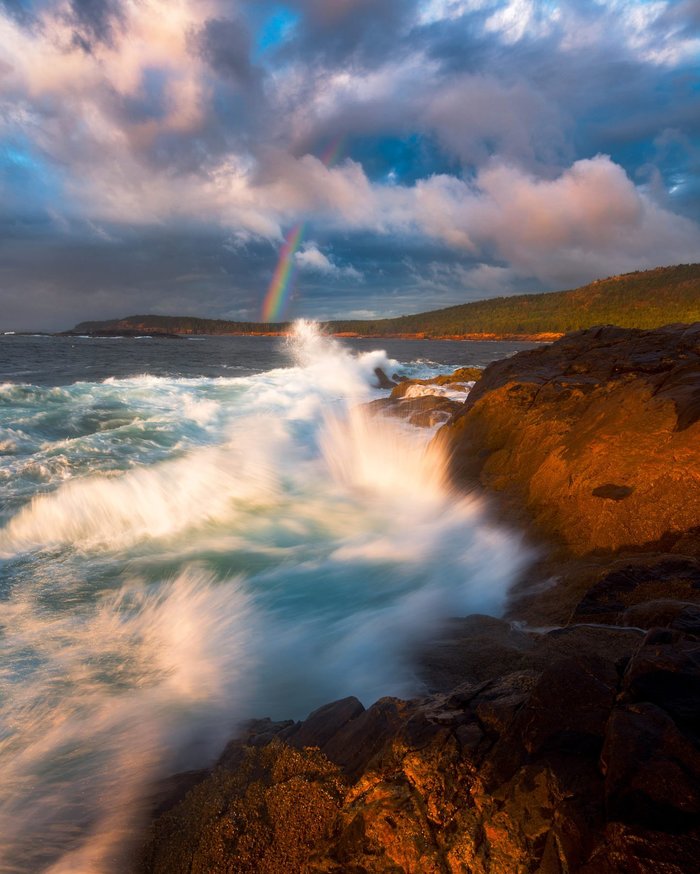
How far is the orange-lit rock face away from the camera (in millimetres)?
5766

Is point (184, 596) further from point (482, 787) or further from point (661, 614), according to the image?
point (661, 614)

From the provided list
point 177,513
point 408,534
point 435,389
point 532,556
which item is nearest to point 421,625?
point 532,556

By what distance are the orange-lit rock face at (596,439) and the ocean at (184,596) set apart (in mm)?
793

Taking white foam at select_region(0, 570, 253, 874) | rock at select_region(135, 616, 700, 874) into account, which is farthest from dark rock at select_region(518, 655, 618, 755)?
white foam at select_region(0, 570, 253, 874)

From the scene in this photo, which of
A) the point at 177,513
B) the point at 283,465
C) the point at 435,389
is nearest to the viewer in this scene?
the point at 177,513

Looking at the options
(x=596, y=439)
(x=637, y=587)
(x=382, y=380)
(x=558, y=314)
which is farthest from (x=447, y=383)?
(x=558, y=314)

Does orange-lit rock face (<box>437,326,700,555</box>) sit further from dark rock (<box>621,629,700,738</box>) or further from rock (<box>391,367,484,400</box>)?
rock (<box>391,367,484,400</box>)

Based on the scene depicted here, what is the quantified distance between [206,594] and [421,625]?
9.84 feet

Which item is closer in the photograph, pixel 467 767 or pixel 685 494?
pixel 467 767

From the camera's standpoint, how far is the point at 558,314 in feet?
520

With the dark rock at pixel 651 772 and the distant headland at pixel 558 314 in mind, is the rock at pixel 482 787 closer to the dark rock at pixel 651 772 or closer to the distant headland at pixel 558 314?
the dark rock at pixel 651 772

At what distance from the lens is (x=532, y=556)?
6.39 m

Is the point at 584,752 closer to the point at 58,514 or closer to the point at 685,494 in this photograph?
the point at 685,494

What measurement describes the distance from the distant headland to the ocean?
11978 centimetres
